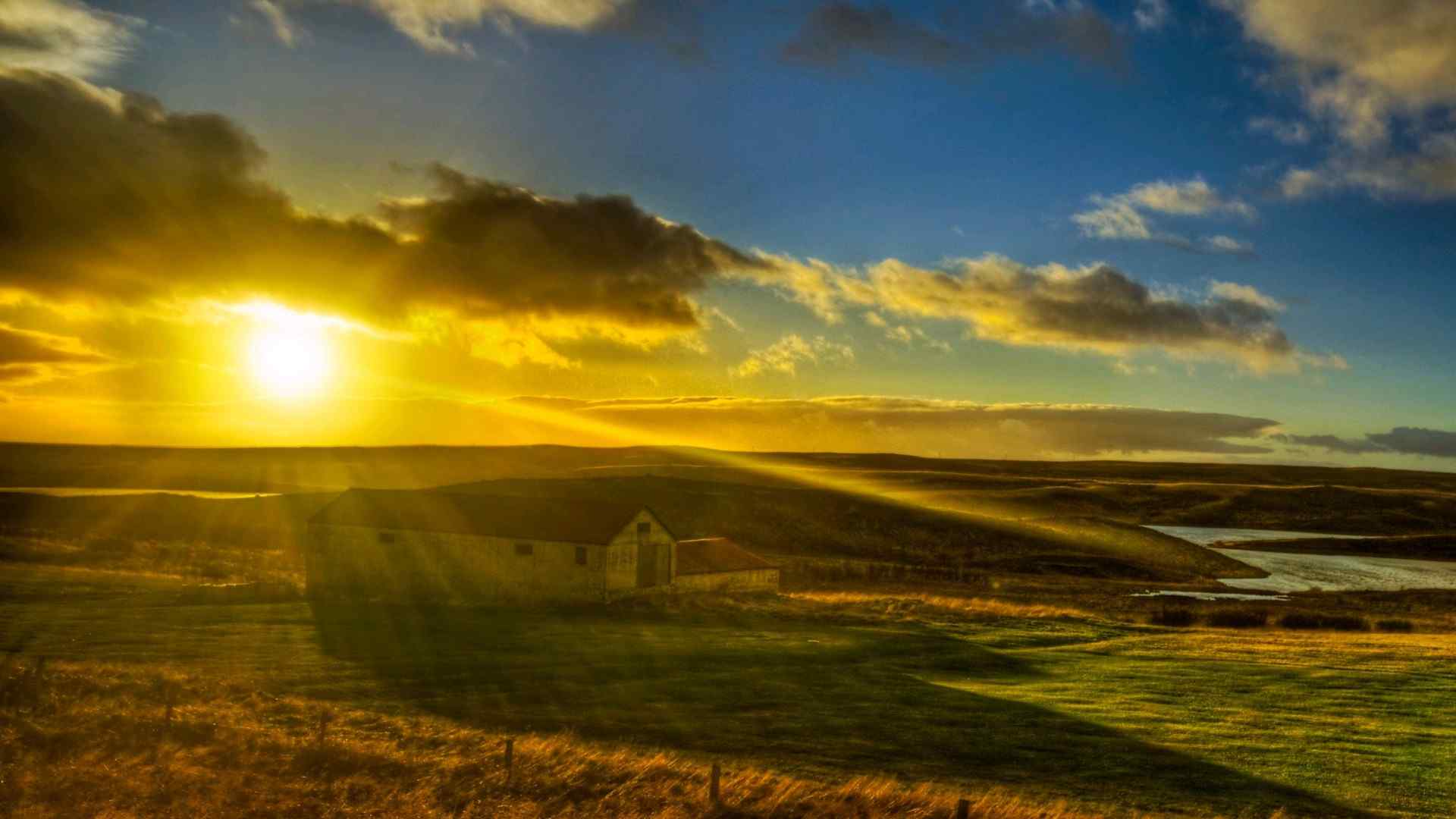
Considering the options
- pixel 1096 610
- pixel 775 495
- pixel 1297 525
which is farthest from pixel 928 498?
pixel 1096 610

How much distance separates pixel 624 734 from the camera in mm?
24516

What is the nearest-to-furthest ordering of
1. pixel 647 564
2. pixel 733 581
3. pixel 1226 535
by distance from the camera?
1. pixel 647 564
2. pixel 733 581
3. pixel 1226 535

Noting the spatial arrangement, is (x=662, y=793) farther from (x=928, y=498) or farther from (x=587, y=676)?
(x=928, y=498)

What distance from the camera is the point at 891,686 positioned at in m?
31.5

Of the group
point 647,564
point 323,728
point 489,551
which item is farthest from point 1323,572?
point 323,728

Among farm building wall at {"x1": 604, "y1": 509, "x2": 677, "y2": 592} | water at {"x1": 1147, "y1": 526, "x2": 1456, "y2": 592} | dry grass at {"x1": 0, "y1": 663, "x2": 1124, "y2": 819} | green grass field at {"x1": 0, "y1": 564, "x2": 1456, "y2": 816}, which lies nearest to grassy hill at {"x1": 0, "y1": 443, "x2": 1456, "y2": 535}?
water at {"x1": 1147, "y1": 526, "x2": 1456, "y2": 592}

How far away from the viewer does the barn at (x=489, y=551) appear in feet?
168

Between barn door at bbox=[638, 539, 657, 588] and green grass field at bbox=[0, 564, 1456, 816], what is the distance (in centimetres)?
421

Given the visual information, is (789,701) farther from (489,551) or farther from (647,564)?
(489,551)

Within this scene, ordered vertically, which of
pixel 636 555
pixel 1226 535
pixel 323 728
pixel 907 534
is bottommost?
pixel 1226 535

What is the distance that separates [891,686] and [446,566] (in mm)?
30345

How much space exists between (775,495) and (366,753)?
3635 inches

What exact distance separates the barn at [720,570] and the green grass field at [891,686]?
25.4 ft

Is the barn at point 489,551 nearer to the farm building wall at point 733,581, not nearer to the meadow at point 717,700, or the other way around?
the farm building wall at point 733,581
